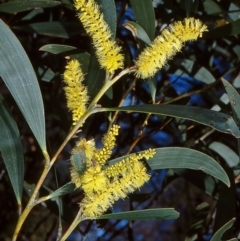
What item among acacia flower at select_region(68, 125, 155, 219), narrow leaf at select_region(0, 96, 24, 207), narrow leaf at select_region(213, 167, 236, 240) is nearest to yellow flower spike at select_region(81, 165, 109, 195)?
acacia flower at select_region(68, 125, 155, 219)

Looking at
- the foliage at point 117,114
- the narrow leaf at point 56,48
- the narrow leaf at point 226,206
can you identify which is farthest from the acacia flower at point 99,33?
the narrow leaf at point 226,206

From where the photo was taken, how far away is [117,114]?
116 cm

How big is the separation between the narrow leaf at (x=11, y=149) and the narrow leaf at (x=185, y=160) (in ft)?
0.81

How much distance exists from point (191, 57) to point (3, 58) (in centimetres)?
95

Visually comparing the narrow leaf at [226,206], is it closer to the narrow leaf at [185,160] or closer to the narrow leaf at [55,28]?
the narrow leaf at [185,160]

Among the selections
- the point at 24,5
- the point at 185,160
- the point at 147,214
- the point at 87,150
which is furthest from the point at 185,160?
the point at 24,5

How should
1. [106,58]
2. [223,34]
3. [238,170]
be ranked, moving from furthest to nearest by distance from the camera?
[238,170] < [223,34] < [106,58]

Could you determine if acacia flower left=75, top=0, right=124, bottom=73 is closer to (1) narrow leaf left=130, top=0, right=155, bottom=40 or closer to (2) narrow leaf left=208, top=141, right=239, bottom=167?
(1) narrow leaf left=130, top=0, right=155, bottom=40

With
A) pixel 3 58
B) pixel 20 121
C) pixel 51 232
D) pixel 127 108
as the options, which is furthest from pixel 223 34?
pixel 51 232

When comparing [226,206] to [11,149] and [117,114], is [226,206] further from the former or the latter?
[11,149]

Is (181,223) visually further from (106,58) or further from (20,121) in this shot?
(106,58)

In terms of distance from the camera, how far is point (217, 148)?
4.86 feet

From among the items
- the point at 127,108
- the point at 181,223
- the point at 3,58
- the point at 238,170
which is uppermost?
the point at 3,58

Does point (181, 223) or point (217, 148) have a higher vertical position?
point (217, 148)
